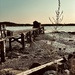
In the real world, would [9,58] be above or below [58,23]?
below

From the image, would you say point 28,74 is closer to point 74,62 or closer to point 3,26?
point 74,62

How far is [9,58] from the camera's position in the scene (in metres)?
18.4

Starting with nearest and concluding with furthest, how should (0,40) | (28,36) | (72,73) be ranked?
(72,73) → (0,40) → (28,36)

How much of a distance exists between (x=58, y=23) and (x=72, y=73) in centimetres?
357

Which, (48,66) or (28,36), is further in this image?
(28,36)

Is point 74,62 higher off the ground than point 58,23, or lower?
lower

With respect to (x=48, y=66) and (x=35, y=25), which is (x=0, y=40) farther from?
(x=35, y=25)

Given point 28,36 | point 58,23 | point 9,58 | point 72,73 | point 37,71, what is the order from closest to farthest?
point 58,23 < point 72,73 < point 37,71 < point 9,58 < point 28,36

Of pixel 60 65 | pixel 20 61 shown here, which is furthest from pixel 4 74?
pixel 20 61

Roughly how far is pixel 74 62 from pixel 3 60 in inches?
282

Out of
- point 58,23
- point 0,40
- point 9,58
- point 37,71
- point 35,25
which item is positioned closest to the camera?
point 58,23

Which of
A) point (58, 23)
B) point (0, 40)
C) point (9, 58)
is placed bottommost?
point (9, 58)

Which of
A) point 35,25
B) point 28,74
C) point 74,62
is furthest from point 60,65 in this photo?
point 35,25

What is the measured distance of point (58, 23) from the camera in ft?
18.8
